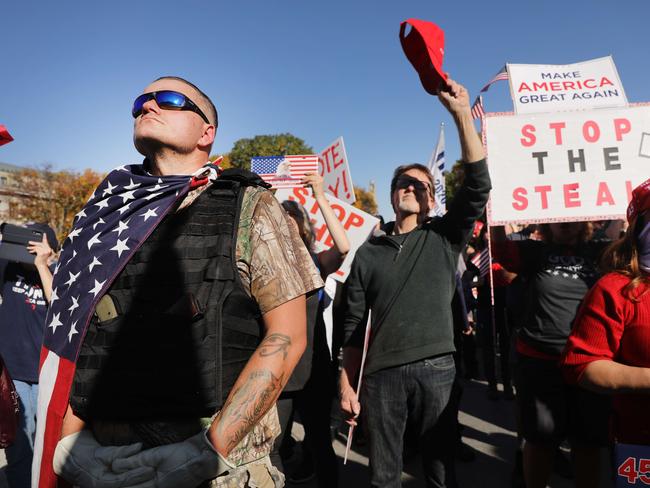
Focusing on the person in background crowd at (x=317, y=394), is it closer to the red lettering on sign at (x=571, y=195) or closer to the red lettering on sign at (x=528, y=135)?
the red lettering on sign at (x=528, y=135)

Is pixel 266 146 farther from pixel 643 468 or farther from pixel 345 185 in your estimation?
pixel 643 468

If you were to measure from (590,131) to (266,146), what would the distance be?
128 feet

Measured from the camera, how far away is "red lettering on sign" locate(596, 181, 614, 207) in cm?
331

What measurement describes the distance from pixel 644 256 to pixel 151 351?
1856 millimetres

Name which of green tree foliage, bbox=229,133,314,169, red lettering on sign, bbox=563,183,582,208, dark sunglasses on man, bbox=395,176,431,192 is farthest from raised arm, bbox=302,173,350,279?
green tree foliage, bbox=229,133,314,169

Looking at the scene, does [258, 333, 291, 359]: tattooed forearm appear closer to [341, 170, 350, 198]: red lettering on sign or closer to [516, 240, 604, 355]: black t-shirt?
[516, 240, 604, 355]: black t-shirt

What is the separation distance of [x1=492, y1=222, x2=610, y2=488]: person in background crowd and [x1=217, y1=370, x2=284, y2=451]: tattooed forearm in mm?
2129

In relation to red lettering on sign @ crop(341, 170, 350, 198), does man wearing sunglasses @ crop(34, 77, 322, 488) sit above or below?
below

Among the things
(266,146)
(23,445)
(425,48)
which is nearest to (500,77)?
(425,48)

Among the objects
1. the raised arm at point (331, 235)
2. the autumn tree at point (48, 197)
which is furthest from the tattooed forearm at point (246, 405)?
the autumn tree at point (48, 197)

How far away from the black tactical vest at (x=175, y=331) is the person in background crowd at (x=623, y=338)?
1.32 m

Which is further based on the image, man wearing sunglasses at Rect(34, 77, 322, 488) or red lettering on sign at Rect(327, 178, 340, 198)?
red lettering on sign at Rect(327, 178, 340, 198)

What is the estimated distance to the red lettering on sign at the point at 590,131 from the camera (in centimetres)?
338

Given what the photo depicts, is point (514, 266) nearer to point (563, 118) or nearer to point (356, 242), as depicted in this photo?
point (563, 118)
